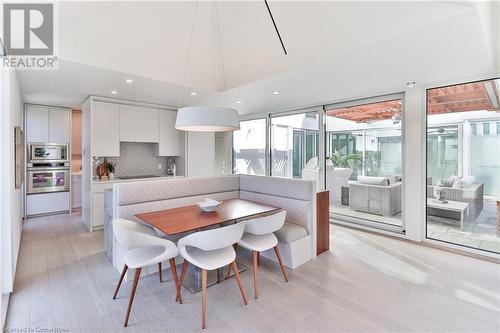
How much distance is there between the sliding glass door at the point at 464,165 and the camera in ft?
10.7

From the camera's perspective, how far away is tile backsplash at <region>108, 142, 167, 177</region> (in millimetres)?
5160

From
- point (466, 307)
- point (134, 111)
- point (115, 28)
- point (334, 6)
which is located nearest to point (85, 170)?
point (134, 111)

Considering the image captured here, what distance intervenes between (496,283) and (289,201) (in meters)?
2.33

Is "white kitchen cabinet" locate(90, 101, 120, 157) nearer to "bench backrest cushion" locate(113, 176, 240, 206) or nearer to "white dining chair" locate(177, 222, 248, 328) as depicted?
"bench backrest cushion" locate(113, 176, 240, 206)

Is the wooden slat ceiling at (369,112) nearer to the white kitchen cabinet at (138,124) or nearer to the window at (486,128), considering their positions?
the window at (486,128)

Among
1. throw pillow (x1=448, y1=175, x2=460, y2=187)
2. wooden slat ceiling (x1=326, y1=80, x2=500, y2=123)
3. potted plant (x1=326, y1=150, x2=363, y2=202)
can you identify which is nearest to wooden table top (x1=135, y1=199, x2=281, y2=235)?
potted plant (x1=326, y1=150, x2=363, y2=202)

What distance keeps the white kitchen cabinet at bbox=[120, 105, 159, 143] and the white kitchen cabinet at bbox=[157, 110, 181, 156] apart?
12 centimetres

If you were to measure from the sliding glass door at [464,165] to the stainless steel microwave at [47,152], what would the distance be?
7.08 metres

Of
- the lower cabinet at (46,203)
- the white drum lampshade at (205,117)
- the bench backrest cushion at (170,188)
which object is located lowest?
the lower cabinet at (46,203)

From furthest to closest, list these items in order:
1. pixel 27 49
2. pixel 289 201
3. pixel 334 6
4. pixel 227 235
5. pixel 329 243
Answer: pixel 329 243 → pixel 289 201 → pixel 27 49 → pixel 334 6 → pixel 227 235

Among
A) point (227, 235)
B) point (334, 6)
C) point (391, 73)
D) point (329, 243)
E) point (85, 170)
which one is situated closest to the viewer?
point (227, 235)

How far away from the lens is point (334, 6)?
2430mm

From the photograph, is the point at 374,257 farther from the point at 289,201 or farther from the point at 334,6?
the point at 334,6

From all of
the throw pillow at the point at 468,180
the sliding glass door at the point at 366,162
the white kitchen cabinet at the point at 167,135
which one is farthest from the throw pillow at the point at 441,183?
the white kitchen cabinet at the point at 167,135
